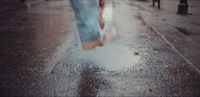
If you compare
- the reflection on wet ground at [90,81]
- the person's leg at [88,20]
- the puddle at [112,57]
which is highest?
the person's leg at [88,20]

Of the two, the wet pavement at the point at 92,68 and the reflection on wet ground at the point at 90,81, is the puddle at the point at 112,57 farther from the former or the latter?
the reflection on wet ground at the point at 90,81

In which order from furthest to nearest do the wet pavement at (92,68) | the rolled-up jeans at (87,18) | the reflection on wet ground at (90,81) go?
the rolled-up jeans at (87,18), the wet pavement at (92,68), the reflection on wet ground at (90,81)

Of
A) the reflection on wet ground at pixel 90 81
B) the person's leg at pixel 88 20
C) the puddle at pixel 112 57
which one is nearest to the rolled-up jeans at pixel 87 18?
the person's leg at pixel 88 20

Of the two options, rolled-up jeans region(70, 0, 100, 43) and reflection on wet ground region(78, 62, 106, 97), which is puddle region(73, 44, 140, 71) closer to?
reflection on wet ground region(78, 62, 106, 97)

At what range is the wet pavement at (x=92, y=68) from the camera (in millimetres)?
4496

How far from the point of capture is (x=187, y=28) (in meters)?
10.4

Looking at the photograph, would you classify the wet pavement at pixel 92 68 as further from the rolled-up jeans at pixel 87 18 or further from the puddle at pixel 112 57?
the rolled-up jeans at pixel 87 18

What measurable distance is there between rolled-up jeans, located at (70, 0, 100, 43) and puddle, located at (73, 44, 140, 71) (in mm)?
594

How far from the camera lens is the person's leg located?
5.27 meters

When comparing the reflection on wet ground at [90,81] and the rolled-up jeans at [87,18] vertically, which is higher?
the rolled-up jeans at [87,18]

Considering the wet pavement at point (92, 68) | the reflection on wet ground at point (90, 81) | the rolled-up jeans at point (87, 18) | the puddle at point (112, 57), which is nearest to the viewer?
the reflection on wet ground at point (90, 81)

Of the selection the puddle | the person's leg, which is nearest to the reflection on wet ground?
the puddle

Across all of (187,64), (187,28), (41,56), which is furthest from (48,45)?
(187,28)

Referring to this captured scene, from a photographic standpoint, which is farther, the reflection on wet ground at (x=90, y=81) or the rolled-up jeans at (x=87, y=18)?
the rolled-up jeans at (x=87, y=18)
